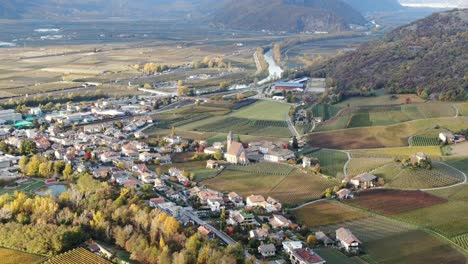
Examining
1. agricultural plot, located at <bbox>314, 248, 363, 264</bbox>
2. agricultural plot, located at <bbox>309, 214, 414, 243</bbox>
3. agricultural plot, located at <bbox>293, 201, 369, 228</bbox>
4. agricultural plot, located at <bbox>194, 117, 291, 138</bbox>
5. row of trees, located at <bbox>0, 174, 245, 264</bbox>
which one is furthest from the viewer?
agricultural plot, located at <bbox>194, 117, 291, 138</bbox>

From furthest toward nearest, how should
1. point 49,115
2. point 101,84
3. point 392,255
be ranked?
point 101,84 → point 49,115 → point 392,255

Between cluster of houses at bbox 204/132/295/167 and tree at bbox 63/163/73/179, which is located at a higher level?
tree at bbox 63/163/73/179

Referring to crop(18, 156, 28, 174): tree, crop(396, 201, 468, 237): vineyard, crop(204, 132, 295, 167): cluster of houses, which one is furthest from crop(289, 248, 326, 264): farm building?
crop(18, 156, 28, 174): tree

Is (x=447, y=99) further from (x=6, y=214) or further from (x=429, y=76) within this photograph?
(x=6, y=214)

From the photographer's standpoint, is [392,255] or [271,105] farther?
[271,105]

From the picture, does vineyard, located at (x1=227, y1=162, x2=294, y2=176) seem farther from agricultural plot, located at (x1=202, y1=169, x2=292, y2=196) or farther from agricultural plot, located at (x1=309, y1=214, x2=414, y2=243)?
agricultural plot, located at (x1=309, y1=214, x2=414, y2=243)

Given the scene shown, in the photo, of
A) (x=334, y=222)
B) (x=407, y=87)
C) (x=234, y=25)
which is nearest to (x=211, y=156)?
(x=334, y=222)

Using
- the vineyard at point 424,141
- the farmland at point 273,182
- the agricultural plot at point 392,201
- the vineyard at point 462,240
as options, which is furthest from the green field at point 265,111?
the vineyard at point 462,240
